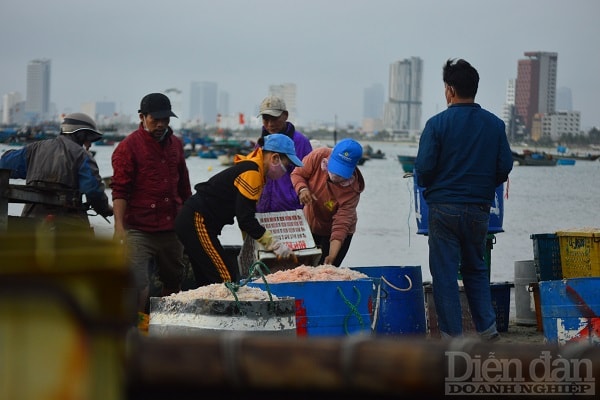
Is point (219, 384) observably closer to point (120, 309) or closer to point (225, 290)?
point (120, 309)

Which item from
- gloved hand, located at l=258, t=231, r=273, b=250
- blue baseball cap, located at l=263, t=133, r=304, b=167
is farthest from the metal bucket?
blue baseball cap, located at l=263, t=133, r=304, b=167

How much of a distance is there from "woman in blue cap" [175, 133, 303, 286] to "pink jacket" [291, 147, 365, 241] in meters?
0.93

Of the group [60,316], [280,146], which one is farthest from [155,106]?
[60,316]

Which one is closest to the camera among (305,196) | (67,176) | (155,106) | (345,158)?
(155,106)

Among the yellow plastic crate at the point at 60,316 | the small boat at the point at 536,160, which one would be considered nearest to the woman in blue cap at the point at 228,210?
the yellow plastic crate at the point at 60,316

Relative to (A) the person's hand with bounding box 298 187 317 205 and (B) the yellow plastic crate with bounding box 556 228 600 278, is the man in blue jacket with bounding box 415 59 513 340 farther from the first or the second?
(A) the person's hand with bounding box 298 187 317 205

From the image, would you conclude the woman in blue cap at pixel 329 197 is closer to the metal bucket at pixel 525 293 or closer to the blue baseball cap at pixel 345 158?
the blue baseball cap at pixel 345 158

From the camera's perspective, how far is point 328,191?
29.3 ft

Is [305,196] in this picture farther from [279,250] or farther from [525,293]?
[525,293]

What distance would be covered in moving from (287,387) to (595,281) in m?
5.33

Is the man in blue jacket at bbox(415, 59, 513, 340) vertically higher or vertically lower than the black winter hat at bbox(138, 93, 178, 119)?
lower

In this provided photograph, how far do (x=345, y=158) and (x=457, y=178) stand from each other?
1.28 metres

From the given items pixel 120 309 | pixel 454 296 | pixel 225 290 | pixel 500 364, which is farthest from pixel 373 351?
pixel 454 296

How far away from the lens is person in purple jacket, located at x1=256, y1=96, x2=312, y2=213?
29.3 ft
